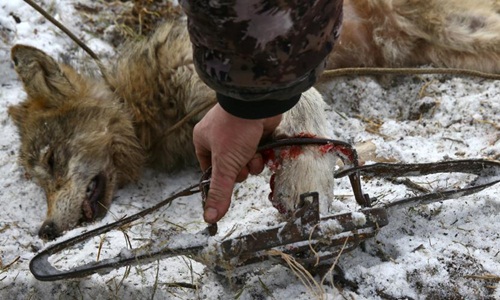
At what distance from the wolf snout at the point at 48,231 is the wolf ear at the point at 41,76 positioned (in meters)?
1.05

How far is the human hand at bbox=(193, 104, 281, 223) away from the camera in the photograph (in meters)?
2.13

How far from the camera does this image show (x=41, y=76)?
13.0 feet

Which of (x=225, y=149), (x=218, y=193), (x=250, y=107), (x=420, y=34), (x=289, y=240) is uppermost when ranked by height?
(x=250, y=107)

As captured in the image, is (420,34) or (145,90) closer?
(145,90)

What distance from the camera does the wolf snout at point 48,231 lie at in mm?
3359

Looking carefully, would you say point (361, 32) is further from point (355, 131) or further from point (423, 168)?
point (423, 168)

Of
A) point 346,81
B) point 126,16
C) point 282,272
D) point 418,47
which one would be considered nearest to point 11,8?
point 126,16

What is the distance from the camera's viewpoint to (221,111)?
7.16 ft

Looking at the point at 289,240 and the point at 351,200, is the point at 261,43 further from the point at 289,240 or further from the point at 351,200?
the point at 351,200

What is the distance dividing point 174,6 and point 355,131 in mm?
2480

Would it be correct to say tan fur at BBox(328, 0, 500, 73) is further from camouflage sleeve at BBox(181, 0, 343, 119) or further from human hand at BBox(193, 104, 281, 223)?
camouflage sleeve at BBox(181, 0, 343, 119)

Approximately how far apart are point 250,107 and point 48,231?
2.00 meters

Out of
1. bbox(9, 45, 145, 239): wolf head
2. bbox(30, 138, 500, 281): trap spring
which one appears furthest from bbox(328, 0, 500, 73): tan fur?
bbox(30, 138, 500, 281): trap spring

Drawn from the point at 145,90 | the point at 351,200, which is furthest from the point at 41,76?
the point at 351,200
